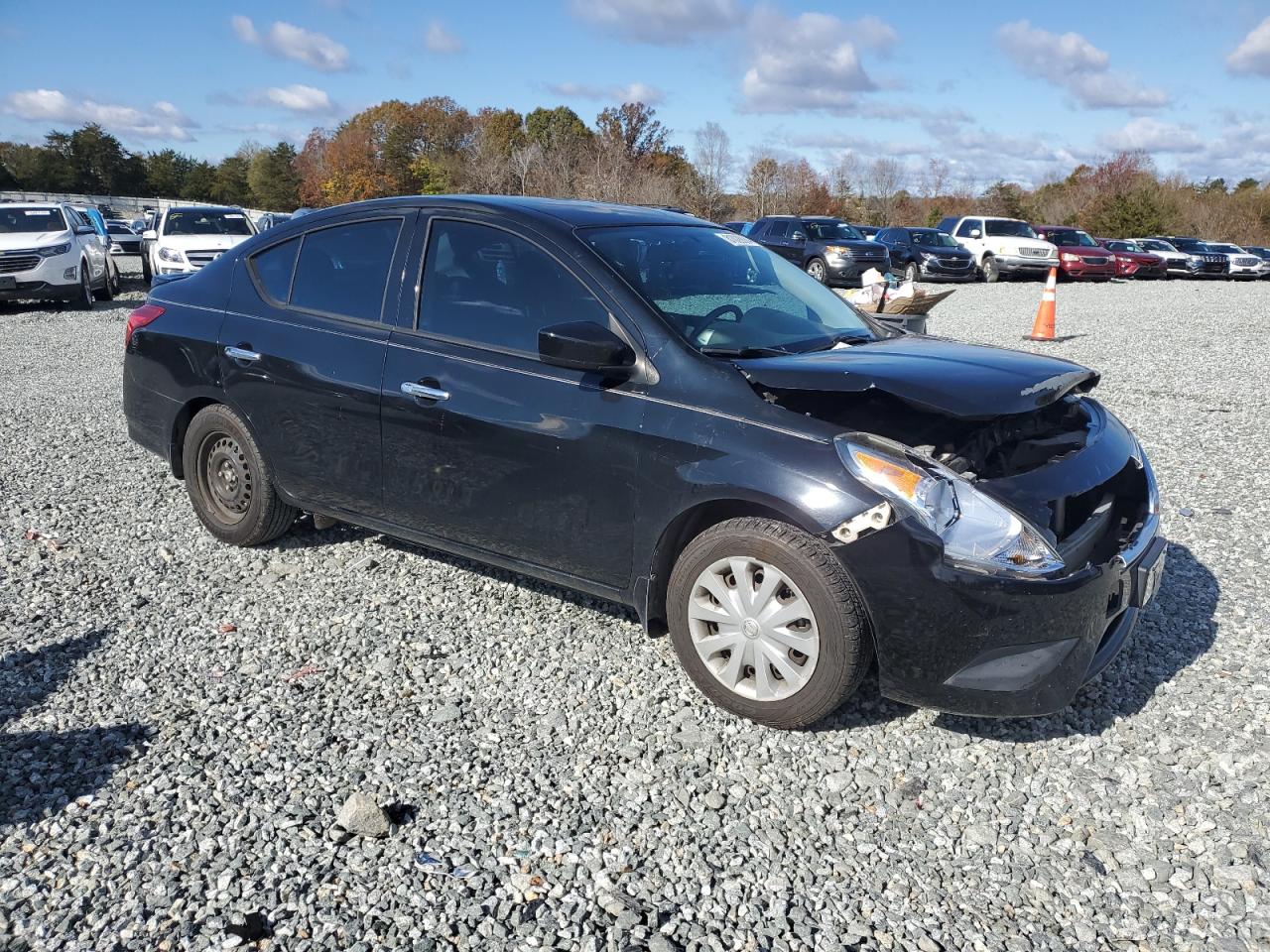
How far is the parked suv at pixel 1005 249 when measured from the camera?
2952cm

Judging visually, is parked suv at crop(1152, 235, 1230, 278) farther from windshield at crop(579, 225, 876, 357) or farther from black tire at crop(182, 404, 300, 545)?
black tire at crop(182, 404, 300, 545)

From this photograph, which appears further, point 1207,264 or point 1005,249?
point 1207,264

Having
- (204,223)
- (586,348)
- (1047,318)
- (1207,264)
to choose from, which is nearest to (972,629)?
(586,348)

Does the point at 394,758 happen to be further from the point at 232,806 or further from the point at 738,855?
the point at 738,855

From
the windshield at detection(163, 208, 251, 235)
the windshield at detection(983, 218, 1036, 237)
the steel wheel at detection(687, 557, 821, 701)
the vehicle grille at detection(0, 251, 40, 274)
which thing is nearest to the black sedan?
the steel wheel at detection(687, 557, 821, 701)

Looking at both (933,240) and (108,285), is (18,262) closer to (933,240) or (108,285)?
(108,285)

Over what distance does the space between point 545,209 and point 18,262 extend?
15184 mm

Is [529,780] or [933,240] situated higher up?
[933,240]

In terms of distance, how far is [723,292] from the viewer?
4.19 m

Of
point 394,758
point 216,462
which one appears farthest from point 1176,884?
point 216,462

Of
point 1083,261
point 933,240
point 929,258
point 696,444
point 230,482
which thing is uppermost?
point 933,240

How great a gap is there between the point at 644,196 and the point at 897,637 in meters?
37.7

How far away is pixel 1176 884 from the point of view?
9.21 feet

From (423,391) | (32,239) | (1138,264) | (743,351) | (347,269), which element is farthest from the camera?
(1138,264)
